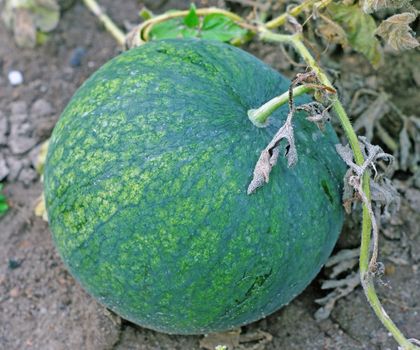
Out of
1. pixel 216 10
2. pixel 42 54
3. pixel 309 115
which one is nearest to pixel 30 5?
pixel 42 54

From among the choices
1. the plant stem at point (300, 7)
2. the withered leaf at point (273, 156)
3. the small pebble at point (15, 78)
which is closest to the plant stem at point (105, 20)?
the small pebble at point (15, 78)

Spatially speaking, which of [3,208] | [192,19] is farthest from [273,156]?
[3,208]

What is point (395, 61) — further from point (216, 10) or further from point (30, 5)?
point (30, 5)

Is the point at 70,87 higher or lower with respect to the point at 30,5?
lower

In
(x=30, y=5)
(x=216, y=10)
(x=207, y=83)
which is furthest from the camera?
(x=30, y=5)

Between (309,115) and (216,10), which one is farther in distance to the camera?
(216,10)

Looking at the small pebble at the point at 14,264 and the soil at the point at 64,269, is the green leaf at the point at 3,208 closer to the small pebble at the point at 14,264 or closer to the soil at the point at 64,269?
the soil at the point at 64,269

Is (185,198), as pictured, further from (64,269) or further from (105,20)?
(105,20)
